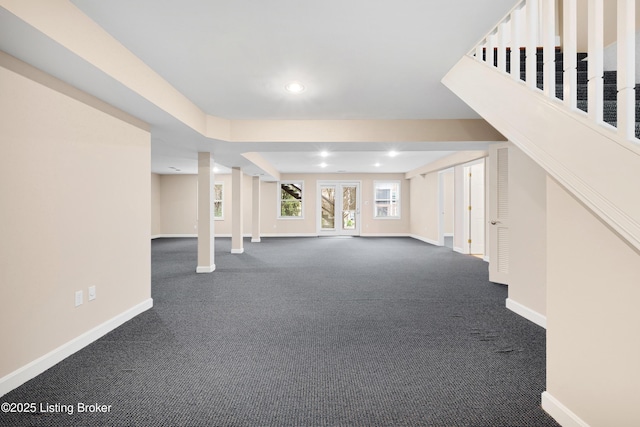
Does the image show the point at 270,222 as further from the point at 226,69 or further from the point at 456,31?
the point at 456,31

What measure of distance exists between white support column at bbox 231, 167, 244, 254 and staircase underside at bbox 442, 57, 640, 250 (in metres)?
6.07

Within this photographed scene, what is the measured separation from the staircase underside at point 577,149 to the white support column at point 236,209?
607cm

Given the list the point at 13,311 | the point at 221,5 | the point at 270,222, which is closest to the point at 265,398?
the point at 13,311

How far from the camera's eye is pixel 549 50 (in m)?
1.54

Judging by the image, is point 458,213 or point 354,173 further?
point 354,173

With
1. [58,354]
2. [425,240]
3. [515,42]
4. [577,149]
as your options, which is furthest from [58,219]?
[425,240]

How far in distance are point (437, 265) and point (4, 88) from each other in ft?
20.0

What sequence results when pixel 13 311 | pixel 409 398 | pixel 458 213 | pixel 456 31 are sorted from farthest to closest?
pixel 458 213, pixel 456 31, pixel 13 311, pixel 409 398

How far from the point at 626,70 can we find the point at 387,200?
10.1 meters

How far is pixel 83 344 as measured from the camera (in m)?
2.45

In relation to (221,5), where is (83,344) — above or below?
below

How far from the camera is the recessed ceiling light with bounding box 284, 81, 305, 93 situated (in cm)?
297


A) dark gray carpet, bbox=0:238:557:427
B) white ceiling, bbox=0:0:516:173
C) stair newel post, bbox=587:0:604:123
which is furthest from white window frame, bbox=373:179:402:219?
stair newel post, bbox=587:0:604:123

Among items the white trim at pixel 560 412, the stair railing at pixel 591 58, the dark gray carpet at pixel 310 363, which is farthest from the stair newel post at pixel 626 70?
the dark gray carpet at pixel 310 363
